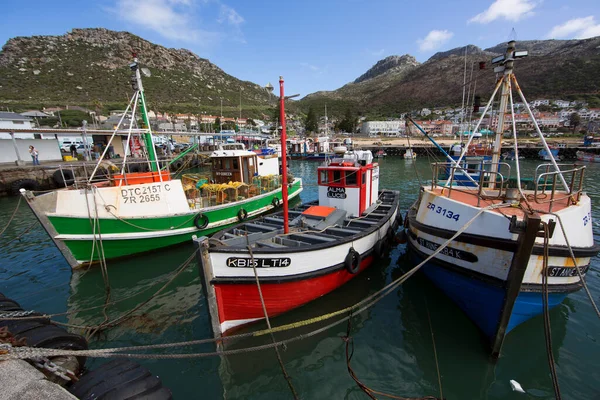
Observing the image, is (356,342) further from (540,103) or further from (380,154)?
(540,103)

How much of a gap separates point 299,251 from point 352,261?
1866 millimetres

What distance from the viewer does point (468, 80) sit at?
60.0 meters

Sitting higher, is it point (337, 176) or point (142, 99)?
point (142, 99)

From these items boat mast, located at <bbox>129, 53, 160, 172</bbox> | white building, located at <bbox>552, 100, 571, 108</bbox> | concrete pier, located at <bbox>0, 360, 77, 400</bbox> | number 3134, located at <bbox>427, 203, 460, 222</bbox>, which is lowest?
concrete pier, located at <bbox>0, 360, 77, 400</bbox>

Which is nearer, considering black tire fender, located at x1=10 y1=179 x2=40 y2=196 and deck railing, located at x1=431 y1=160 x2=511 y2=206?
deck railing, located at x1=431 y1=160 x2=511 y2=206

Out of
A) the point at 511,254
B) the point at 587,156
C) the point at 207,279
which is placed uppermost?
the point at 511,254

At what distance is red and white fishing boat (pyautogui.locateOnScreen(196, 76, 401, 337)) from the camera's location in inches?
216

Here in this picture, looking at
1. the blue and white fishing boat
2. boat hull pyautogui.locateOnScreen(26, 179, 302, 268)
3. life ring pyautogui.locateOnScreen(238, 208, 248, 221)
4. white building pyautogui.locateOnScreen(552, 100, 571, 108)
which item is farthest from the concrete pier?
white building pyautogui.locateOnScreen(552, 100, 571, 108)

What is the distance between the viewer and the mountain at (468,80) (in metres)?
87.9

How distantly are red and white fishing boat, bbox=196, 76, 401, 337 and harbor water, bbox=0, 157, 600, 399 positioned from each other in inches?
29.2

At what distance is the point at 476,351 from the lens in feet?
17.4

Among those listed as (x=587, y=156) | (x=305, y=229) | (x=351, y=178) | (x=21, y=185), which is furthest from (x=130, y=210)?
(x=587, y=156)

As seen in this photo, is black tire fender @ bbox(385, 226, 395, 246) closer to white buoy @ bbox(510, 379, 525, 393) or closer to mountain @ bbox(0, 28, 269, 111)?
white buoy @ bbox(510, 379, 525, 393)

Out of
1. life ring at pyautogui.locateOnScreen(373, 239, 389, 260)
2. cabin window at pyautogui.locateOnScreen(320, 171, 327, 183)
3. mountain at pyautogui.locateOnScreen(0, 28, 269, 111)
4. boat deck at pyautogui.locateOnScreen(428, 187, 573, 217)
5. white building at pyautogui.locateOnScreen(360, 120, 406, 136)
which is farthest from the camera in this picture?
white building at pyautogui.locateOnScreen(360, 120, 406, 136)
